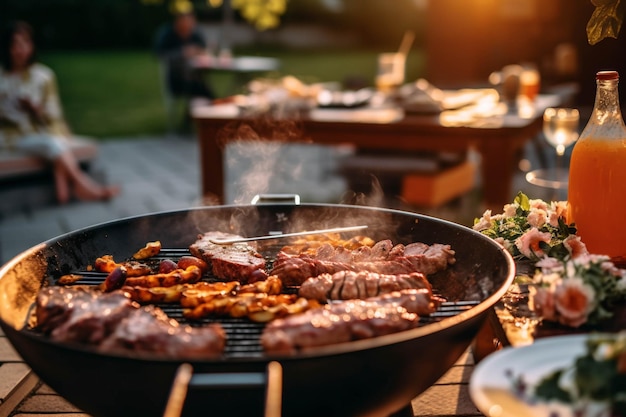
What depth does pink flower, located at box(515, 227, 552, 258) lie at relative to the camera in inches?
88.0

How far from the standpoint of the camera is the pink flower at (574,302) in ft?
5.70

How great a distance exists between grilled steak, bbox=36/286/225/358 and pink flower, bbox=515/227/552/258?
104cm

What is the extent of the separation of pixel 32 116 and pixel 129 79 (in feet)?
45.0

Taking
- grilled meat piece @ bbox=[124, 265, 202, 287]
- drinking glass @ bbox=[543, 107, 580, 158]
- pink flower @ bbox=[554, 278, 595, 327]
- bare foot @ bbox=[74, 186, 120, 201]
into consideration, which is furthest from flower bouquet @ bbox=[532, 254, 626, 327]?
bare foot @ bbox=[74, 186, 120, 201]

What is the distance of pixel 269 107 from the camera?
524 cm

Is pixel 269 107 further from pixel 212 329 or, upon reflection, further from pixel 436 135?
pixel 212 329

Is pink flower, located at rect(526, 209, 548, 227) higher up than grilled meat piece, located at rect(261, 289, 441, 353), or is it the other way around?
pink flower, located at rect(526, 209, 548, 227)

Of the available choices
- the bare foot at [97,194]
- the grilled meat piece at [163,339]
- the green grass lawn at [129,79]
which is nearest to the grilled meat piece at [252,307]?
the grilled meat piece at [163,339]

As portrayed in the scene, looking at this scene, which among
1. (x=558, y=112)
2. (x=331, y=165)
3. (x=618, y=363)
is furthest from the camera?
(x=331, y=165)

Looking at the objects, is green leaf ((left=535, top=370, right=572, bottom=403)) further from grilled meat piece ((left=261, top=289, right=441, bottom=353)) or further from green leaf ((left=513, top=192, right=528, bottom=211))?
green leaf ((left=513, top=192, right=528, bottom=211))

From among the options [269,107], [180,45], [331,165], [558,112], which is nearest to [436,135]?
[558,112]

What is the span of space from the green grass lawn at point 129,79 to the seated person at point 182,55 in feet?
3.25

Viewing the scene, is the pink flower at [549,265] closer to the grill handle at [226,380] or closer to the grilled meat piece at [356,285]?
the grilled meat piece at [356,285]

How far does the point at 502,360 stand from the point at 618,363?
0.68ft
